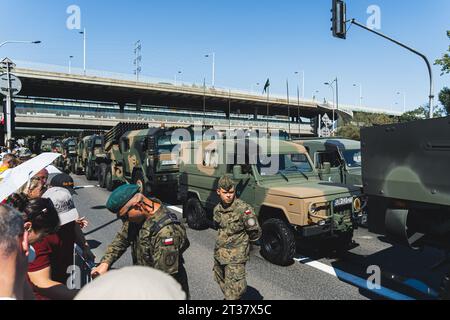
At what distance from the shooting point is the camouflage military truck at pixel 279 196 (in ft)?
19.4

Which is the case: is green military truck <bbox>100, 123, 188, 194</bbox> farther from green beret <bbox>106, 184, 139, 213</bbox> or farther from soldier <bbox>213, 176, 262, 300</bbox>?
green beret <bbox>106, 184, 139, 213</bbox>

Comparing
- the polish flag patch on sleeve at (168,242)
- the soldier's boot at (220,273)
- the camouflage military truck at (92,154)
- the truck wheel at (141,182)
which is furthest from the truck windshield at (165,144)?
the polish flag patch on sleeve at (168,242)

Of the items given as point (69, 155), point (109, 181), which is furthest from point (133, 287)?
point (69, 155)

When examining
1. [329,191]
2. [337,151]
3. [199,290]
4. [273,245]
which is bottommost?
[199,290]

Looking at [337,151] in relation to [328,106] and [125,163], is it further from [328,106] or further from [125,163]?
[328,106]

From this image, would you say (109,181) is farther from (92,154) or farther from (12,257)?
(12,257)

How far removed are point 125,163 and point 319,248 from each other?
894 centimetres

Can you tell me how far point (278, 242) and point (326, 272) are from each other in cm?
91

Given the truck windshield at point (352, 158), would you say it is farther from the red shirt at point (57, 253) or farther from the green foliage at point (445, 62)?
the green foliage at point (445, 62)

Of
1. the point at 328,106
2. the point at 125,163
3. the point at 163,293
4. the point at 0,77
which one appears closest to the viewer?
the point at 163,293

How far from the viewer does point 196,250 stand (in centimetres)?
711

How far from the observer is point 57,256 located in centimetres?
330

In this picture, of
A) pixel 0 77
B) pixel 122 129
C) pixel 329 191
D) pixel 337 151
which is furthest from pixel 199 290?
pixel 0 77

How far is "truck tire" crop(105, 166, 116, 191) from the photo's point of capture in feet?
49.0
